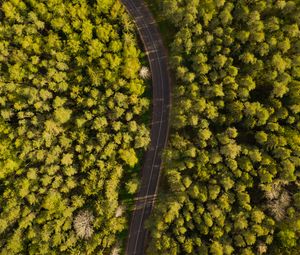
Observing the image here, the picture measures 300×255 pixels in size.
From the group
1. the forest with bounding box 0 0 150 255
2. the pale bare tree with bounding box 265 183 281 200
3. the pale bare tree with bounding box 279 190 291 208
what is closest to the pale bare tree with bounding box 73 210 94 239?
the forest with bounding box 0 0 150 255

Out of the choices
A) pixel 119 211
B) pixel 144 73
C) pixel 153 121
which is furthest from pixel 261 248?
pixel 144 73

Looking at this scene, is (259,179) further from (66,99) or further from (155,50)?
(66,99)

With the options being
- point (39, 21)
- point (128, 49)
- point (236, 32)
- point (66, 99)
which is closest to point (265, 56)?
point (236, 32)

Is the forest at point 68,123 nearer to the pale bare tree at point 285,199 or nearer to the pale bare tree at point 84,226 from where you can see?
the pale bare tree at point 84,226

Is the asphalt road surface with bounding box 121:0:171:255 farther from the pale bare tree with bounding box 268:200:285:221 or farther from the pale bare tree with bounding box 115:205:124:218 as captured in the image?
the pale bare tree with bounding box 268:200:285:221

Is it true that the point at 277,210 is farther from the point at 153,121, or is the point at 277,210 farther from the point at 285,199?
the point at 153,121

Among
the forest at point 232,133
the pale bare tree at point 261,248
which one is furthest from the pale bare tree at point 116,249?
the pale bare tree at point 261,248
